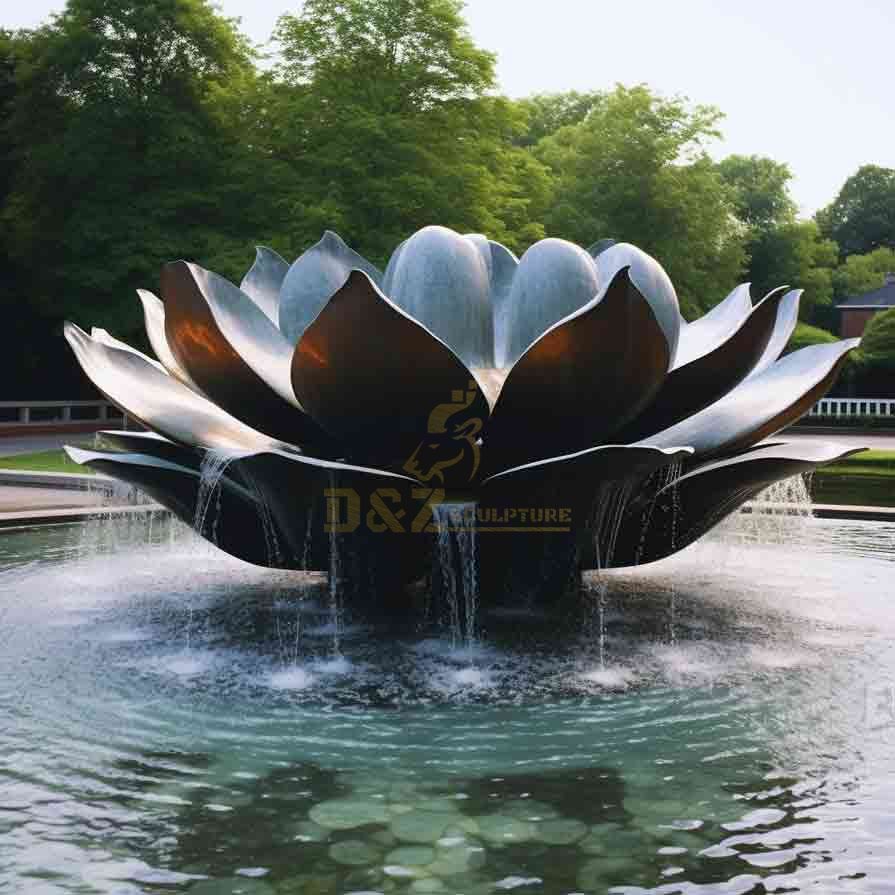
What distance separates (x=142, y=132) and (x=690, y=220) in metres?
20.8

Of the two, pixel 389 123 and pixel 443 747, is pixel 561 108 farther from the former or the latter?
pixel 443 747

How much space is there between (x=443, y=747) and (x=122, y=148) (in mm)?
30487

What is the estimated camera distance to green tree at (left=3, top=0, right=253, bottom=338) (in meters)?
32.3

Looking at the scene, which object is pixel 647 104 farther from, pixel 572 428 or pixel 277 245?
pixel 572 428

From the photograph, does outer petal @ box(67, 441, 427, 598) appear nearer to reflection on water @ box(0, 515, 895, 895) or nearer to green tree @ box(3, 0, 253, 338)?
reflection on water @ box(0, 515, 895, 895)

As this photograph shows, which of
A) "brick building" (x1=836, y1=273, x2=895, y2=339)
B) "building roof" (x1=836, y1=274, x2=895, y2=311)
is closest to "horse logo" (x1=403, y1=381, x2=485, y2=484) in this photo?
"brick building" (x1=836, y1=273, x2=895, y2=339)

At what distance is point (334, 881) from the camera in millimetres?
Result: 4469

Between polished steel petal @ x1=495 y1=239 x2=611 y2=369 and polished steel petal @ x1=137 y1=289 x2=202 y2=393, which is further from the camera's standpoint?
polished steel petal @ x1=137 y1=289 x2=202 y2=393

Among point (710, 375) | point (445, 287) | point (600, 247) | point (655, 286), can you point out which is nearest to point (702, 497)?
point (710, 375)

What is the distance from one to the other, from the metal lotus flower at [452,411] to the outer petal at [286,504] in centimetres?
2

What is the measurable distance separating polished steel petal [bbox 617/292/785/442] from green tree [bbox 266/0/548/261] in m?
19.8

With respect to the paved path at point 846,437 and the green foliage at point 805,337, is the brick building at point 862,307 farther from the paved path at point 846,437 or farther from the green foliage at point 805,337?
the paved path at point 846,437

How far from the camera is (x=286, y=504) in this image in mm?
8023

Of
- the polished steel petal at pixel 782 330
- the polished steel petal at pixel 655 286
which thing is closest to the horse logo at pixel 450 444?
the polished steel petal at pixel 655 286
